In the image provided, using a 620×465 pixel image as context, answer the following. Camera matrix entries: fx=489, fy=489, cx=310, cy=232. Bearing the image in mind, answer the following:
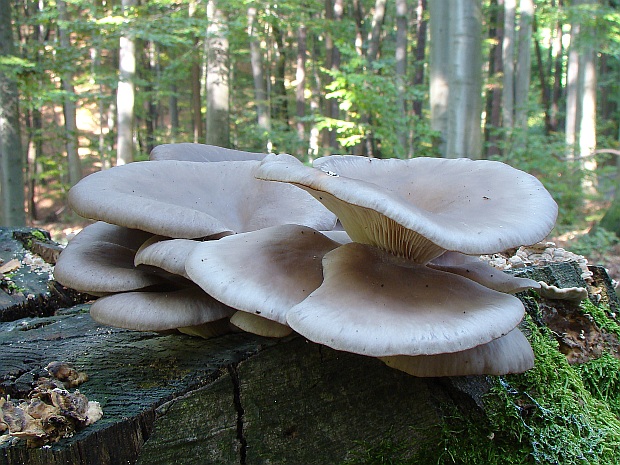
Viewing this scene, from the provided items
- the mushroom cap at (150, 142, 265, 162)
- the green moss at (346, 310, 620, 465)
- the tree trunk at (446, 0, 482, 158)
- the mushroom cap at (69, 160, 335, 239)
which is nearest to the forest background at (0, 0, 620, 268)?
the tree trunk at (446, 0, 482, 158)

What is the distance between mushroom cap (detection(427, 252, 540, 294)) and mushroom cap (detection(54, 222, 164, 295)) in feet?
3.87

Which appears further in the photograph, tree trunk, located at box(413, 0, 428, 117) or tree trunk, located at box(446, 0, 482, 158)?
tree trunk, located at box(413, 0, 428, 117)

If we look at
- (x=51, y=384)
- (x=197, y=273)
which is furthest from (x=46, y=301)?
(x=197, y=273)

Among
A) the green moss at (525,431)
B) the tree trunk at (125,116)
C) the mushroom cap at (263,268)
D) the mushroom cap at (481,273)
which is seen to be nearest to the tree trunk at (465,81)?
the green moss at (525,431)

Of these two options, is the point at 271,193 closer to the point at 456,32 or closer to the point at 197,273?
the point at 197,273

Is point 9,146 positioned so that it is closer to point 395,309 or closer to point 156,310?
point 156,310

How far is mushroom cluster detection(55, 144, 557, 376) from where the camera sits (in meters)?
1.43

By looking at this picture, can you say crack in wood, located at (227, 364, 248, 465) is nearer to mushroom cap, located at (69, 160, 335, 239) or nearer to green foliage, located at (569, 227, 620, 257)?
mushroom cap, located at (69, 160, 335, 239)

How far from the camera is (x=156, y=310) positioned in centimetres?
177

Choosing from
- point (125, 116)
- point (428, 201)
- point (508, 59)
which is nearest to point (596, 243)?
point (428, 201)

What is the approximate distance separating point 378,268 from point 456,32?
7269 mm

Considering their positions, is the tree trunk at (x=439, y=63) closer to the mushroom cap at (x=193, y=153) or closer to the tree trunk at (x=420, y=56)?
the mushroom cap at (x=193, y=153)

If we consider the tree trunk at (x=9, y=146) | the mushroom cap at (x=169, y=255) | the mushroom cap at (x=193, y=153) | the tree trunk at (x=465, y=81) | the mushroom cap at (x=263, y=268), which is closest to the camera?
the mushroom cap at (x=263, y=268)

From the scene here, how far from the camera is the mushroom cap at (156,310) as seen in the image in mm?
1748
